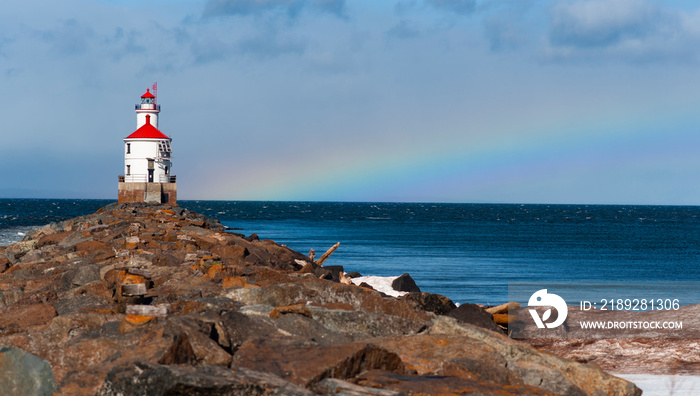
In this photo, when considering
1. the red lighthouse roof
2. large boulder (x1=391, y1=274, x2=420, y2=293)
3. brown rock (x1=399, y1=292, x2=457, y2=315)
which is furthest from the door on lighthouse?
brown rock (x1=399, y1=292, x2=457, y2=315)

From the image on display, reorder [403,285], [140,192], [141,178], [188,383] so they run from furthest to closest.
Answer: [141,178] < [140,192] < [403,285] < [188,383]

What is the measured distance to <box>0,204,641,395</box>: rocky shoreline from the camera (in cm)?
527

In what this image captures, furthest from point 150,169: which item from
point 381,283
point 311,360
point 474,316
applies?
point 311,360

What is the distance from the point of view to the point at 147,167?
5544 centimetres

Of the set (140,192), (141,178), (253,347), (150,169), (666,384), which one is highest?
(150,169)

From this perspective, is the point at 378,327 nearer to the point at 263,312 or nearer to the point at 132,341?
the point at 263,312

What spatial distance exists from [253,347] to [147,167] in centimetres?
5168

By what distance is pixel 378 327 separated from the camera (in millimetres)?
7723

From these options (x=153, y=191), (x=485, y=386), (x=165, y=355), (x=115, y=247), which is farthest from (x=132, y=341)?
(x=153, y=191)

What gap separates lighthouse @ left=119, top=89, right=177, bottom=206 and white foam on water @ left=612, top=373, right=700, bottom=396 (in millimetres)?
49436

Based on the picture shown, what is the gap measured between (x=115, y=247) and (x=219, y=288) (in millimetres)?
7793

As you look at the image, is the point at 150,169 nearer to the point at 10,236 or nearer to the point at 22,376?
the point at 10,236

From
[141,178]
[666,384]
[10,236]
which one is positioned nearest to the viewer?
[666,384]

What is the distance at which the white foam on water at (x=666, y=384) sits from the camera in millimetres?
8633
